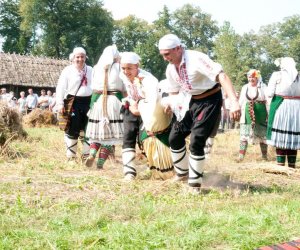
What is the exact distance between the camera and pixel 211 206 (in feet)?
14.8

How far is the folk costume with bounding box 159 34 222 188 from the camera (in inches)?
196

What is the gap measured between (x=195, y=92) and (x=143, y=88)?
91cm

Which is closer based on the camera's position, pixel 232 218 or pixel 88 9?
pixel 232 218

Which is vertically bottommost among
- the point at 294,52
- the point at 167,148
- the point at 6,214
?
the point at 6,214

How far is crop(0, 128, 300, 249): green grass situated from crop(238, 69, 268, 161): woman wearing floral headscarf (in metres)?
2.87

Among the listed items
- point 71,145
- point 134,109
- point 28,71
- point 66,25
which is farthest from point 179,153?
point 66,25

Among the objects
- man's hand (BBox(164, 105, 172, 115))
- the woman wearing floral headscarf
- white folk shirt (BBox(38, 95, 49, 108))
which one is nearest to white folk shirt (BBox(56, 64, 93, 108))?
man's hand (BBox(164, 105, 172, 115))

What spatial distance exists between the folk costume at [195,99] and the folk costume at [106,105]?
1871 mm

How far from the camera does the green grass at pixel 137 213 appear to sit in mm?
3246

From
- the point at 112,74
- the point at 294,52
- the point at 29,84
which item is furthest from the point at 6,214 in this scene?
the point at 294,52

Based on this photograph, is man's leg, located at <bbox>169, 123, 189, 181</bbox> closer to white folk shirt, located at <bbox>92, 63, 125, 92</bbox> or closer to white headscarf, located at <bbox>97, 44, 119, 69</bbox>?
white folk shirt, located at <bbox>92, 63, 125, 92</bbox>

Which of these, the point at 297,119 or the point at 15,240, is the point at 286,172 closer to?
the point at 297,119

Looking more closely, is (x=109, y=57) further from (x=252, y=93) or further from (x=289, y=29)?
(x=289, y=29)

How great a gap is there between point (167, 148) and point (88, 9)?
160ft
